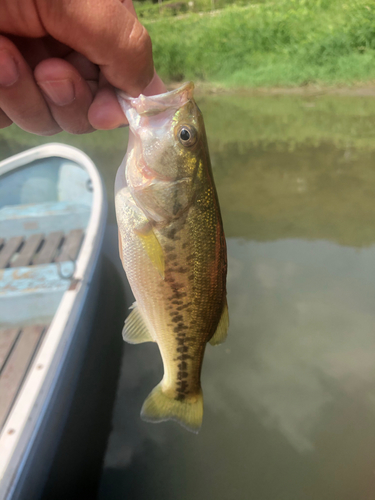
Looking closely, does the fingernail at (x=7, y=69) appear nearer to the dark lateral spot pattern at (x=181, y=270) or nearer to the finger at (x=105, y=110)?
the finger at (x=105, y=110)

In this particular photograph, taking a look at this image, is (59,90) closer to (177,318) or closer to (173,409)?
(177,318)

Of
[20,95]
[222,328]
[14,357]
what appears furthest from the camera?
[14,357]

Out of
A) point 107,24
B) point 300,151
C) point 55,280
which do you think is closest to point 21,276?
point 55,280

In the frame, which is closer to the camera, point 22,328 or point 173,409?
point 173,409

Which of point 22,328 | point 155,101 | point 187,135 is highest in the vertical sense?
point 155,101

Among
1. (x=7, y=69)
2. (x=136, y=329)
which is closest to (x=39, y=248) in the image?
(x=136, y=329)

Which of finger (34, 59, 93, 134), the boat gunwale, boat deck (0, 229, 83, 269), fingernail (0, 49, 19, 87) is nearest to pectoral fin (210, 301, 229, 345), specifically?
finger (34, 59, 93, 134)

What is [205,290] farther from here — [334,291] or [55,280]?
[334,291]

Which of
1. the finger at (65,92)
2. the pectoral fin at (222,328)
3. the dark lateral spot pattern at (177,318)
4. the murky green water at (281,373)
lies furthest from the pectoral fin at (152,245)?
the murky green water at (281,373)
